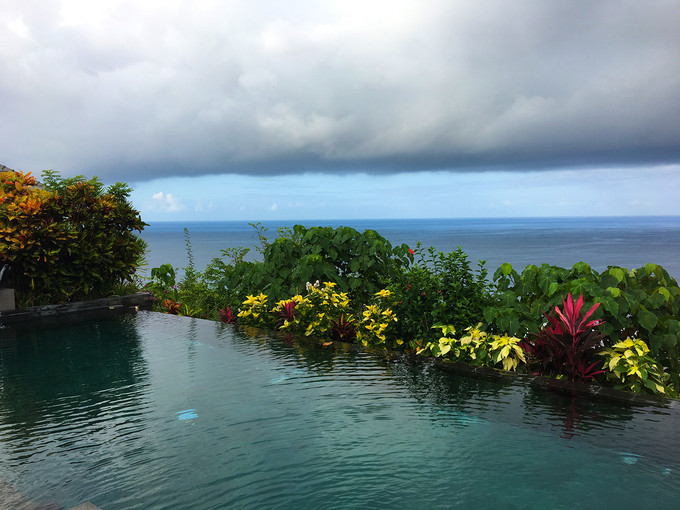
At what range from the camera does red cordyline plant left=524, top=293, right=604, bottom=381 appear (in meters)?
4.20

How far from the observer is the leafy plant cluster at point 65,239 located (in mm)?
8031

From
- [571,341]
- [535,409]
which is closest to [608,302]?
[571,341]

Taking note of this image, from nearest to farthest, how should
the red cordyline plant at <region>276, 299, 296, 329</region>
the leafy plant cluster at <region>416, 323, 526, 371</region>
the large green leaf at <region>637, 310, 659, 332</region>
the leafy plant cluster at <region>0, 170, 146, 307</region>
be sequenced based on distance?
the large green leaf at <region>637, 310, 659, 332</region>, the leafy plant cluster at <region>416, 323, 526, 371</region>, the red cordyline plant at <region>276, 299, 296, 329</region>, the leafy plant cluster at <region>0, 170, 146, 307</region>

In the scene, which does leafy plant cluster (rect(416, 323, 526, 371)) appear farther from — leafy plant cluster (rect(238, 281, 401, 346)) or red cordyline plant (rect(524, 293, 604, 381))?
leafy plant cluster (rect(238, 281, 401, 346))

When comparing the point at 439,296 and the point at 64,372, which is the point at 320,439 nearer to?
the point at 439,296

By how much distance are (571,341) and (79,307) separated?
8099mm

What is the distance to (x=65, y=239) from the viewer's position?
27.1 ft

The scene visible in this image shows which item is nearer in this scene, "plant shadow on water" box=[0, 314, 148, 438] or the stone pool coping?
"plant shadow on water" box=[0, 314, 148, 438]

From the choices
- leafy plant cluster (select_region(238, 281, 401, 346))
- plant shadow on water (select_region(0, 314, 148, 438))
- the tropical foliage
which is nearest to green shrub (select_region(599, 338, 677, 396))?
the tropical foliage

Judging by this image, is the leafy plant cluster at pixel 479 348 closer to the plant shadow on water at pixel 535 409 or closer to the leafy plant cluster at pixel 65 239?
the plant shadow on water at pixel 535 409

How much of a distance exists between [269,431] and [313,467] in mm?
611

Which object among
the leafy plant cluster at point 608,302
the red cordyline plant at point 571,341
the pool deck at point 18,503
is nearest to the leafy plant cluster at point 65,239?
the pool deck at point 18,503

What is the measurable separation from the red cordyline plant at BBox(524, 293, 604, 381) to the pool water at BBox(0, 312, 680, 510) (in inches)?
16.8

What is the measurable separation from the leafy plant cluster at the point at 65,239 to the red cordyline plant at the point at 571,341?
7.40m
